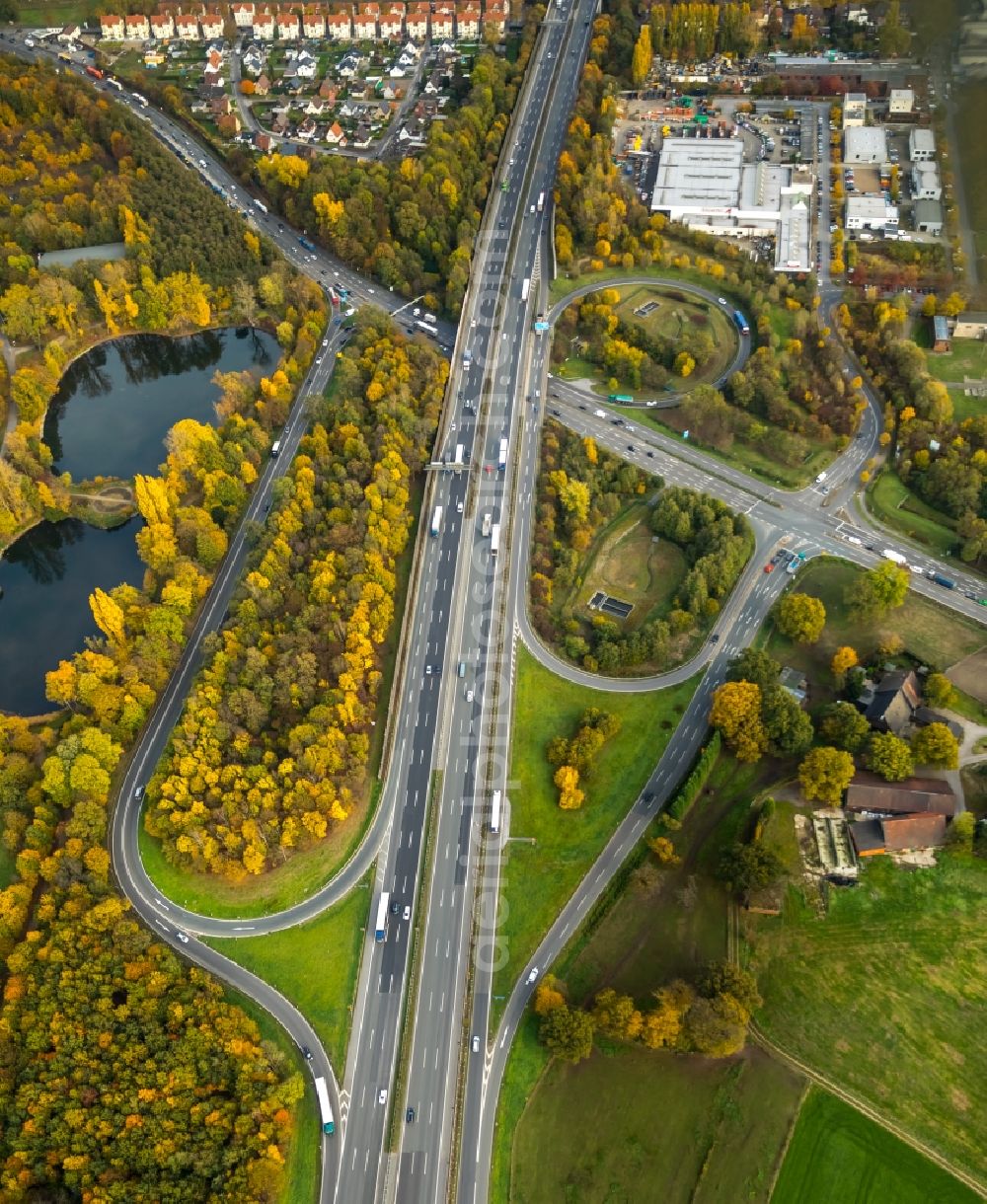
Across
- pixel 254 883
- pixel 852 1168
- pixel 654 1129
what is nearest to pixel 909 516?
pixel 852 1168

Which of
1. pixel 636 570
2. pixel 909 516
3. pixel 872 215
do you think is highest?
pixel 872 215

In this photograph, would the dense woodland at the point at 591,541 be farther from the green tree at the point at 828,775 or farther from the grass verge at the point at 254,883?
the grass verge at the point at 254,883

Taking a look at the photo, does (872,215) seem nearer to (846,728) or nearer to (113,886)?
(846,728)

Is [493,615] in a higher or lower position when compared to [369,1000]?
higher

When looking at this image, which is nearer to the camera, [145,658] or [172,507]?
[145,658]

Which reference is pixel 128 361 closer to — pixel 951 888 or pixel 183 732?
pixel 183 732

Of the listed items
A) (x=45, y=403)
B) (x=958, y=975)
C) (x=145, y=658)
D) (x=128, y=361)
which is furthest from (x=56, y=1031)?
(x=128, y=361)
